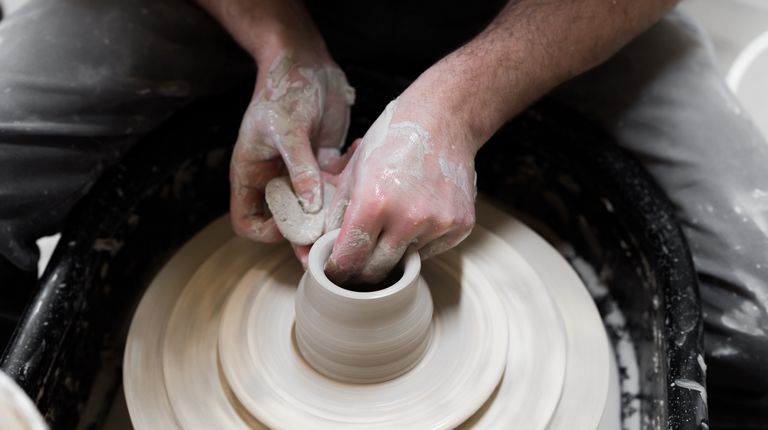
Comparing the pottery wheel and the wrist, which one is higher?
the wrist

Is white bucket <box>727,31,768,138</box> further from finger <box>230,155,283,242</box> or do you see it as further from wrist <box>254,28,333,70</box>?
finger <box>230,155,283,242</box>

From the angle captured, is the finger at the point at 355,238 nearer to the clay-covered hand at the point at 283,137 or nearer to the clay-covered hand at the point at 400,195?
the clay-covered hand at the point at 400,195

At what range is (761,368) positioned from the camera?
3.64ft

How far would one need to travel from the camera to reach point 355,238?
89 cm

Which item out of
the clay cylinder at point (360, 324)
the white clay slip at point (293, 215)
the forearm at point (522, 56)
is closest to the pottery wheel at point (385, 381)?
the clay cylinder at point (360, 324)

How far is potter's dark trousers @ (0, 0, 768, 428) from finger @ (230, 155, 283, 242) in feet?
0.99

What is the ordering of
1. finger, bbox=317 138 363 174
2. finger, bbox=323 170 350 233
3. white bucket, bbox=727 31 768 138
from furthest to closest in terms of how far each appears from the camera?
white bucket, bbox=727 31 768 138
finger, bbox=317 138 363 174
finger, bbox=323 170 350 233

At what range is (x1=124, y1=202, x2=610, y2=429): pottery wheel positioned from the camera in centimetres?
96

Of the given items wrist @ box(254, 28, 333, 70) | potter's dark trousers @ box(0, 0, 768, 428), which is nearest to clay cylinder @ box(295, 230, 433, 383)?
wrist @ box(254, 28, 333, 70)

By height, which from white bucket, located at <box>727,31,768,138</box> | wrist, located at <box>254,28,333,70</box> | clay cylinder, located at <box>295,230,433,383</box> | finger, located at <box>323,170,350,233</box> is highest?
wrist, located at <box>254,28,333,70</box>

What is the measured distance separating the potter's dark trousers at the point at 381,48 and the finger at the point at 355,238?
56 cm

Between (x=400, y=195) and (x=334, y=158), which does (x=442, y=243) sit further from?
(x=334, y=158)

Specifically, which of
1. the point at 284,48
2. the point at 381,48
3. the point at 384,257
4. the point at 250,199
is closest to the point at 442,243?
the point at 384,257

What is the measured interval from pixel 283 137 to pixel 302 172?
0.07 m
